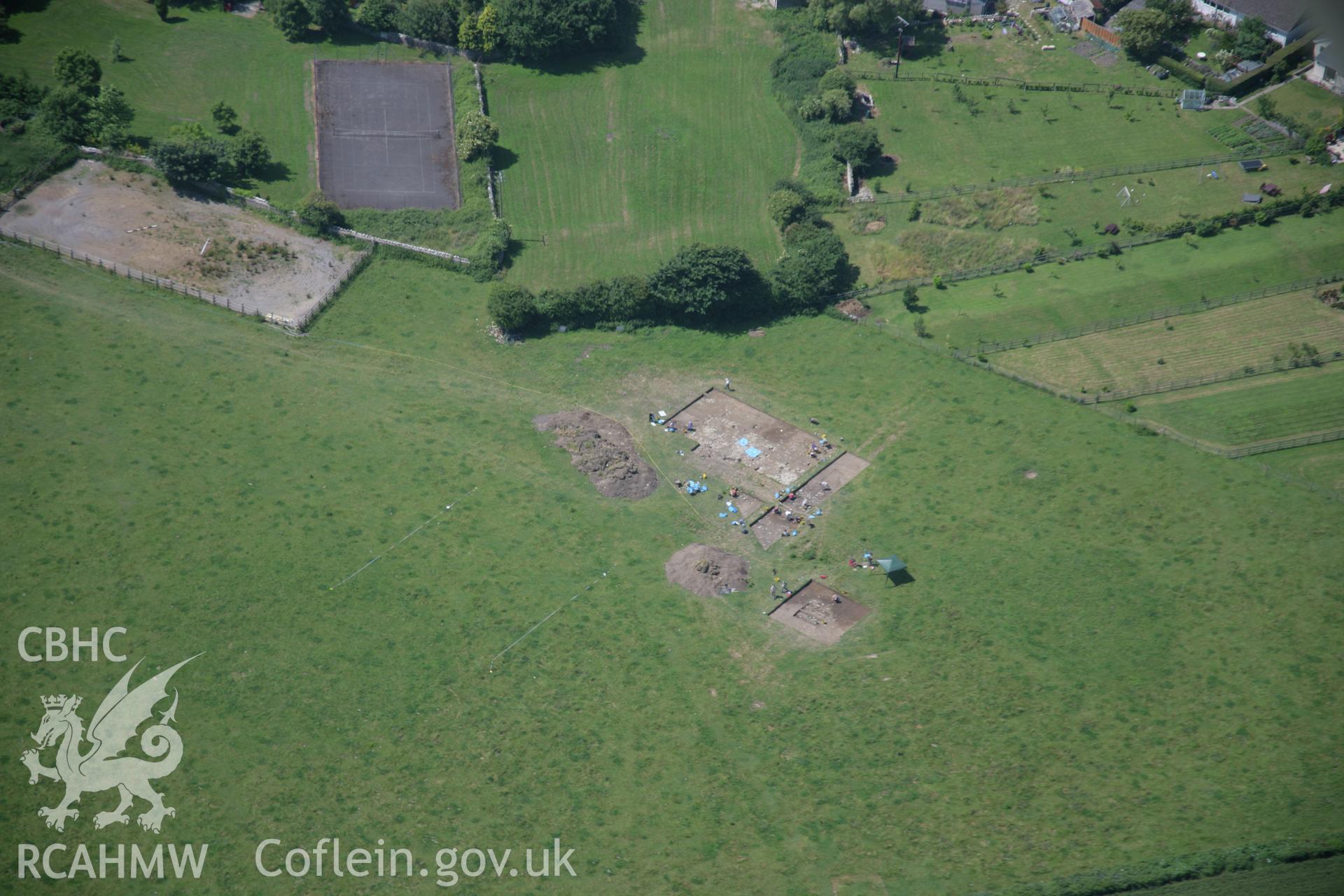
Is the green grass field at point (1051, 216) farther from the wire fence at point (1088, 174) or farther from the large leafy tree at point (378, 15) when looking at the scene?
the large leafy tree at point (378, 15)

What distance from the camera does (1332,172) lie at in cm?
11825

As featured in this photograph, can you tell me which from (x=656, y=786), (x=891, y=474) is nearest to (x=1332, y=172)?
(x=891, y=474)

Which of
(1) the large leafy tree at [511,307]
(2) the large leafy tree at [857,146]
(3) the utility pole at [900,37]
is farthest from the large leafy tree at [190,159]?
(3) the utility pole at [900,37]

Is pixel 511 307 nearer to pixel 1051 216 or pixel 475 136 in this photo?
pixel 475 136

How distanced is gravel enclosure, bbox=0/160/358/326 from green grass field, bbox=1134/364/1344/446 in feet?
256

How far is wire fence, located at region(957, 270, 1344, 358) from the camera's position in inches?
4311

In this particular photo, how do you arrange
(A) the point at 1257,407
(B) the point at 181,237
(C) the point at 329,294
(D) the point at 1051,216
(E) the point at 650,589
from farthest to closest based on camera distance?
(D) the point at 1051,216, (B) the point at 181,237, (C) the point at 329,294, (A) the point at 1257,407, (E) the point at 650,589

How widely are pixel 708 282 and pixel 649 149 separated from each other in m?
25.3

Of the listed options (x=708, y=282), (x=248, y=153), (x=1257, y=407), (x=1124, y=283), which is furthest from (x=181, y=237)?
(x=1257, y=407)

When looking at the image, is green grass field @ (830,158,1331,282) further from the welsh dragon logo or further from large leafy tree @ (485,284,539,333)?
the welsh dragon logo

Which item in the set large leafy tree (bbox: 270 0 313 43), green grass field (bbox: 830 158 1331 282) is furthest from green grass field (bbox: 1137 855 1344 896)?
large leafy tree (bbox: 270 0 313 43)

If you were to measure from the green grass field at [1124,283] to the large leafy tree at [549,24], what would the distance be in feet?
159

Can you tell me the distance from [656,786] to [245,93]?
91.5 metres

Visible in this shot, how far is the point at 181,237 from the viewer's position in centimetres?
11469
